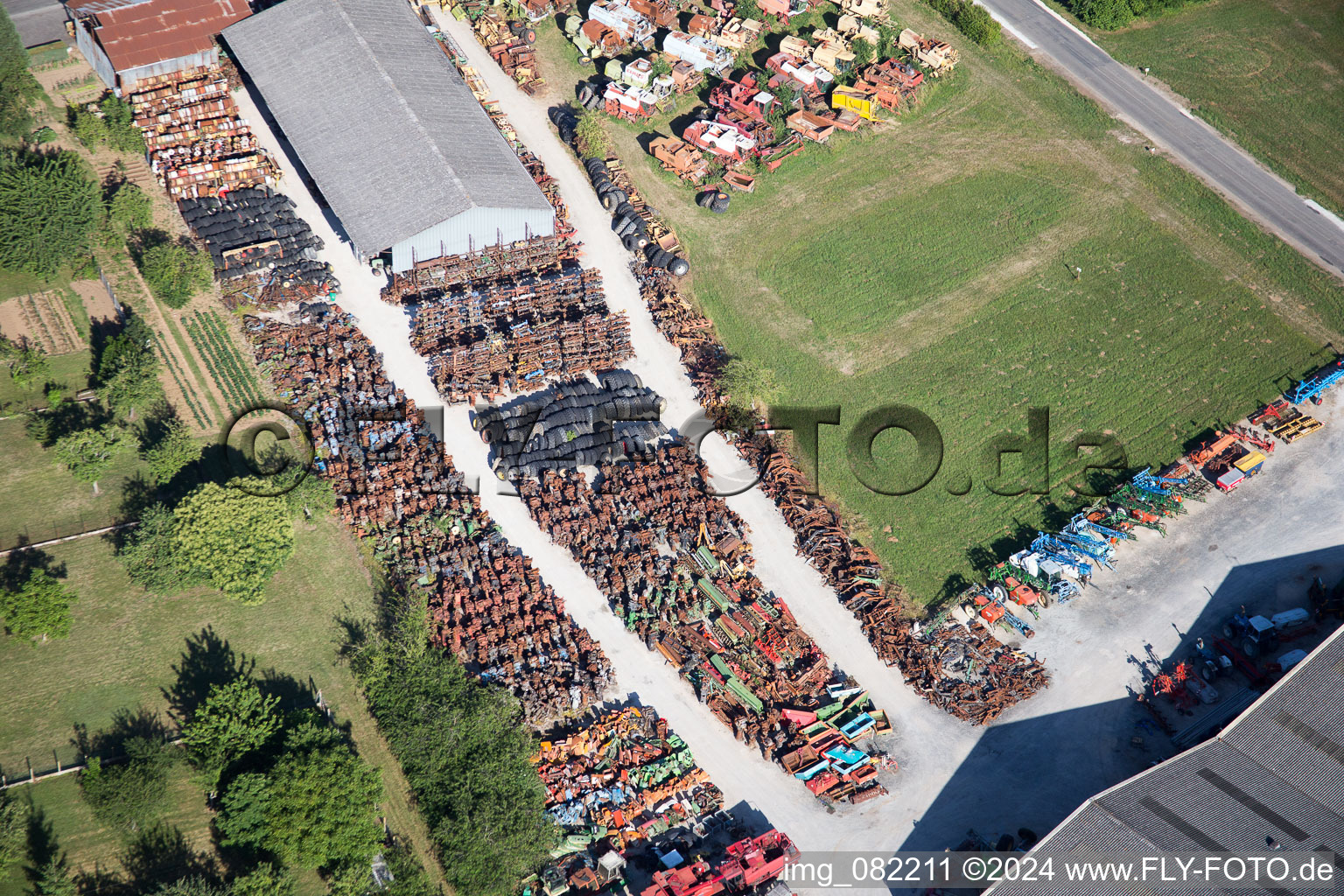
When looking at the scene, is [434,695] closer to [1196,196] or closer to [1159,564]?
[1159,564]

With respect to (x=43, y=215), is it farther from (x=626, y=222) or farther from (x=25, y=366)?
(x=626, y=222)

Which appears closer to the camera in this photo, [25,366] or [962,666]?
[962,666]

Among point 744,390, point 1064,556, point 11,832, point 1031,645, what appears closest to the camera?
point 11,832

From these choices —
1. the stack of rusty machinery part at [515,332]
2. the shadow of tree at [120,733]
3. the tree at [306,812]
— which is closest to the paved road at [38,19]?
the stack of rusty machinery part at [515,332]

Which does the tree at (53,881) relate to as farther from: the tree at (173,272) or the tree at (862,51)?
the tree at (862,51)

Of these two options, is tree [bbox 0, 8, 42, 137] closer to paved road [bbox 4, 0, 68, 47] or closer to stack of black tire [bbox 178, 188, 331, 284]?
paved road [bbox 4, 0, 68, 47]

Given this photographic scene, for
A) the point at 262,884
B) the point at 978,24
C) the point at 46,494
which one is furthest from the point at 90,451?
the point at 978,24
